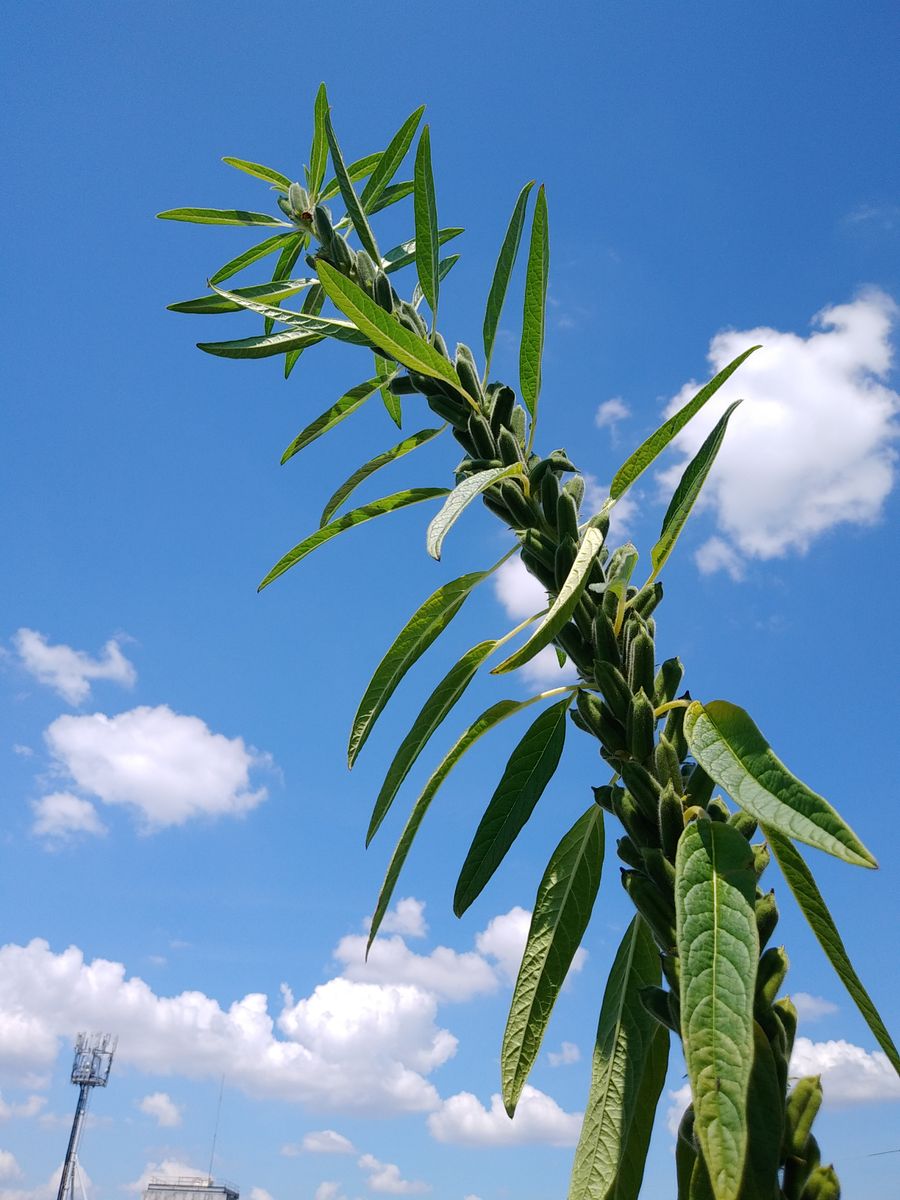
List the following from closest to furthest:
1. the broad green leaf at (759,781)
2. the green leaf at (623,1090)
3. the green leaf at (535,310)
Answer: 1. the broad green leaf at (759,781)
2. the green leaf at (623,1090)
3. the green leaf at (535,310)

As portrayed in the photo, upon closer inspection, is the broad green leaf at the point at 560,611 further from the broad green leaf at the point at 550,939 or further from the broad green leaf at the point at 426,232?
the broad green leaf at the point at 426,232

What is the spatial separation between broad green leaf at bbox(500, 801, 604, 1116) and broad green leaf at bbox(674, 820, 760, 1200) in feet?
1.65

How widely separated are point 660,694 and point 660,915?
14.0 inches

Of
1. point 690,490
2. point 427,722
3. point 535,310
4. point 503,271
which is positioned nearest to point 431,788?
point 427,722

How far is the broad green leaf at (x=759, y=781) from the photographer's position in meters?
1.04

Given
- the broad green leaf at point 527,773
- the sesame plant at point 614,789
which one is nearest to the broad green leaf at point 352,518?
the sesame plant at point 614,789

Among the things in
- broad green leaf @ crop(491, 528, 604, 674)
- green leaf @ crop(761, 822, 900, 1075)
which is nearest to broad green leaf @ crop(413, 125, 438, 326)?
broad green leaf @ crop(491, 528, 604, 674)

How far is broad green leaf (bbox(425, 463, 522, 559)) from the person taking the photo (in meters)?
1.36

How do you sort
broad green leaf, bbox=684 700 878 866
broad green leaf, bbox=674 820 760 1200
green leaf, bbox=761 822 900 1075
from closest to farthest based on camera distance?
1. broad green leaf, bbox=674 820 760 1200
2. broad green leaf, bbox=684 700 878 866
3. green leaf, bbox=761 822 900 1075

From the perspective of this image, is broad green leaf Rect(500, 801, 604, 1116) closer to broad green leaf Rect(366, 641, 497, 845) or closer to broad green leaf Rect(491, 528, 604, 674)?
broad green leaf Rect(366, 641, 497, 845)

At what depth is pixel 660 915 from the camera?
1195mm

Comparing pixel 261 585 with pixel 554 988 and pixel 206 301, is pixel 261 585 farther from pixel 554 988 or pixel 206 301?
pixel 554 988

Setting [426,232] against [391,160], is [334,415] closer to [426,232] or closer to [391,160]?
[426,232]

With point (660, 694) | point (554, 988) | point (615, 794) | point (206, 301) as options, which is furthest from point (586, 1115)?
point (206, 301)
